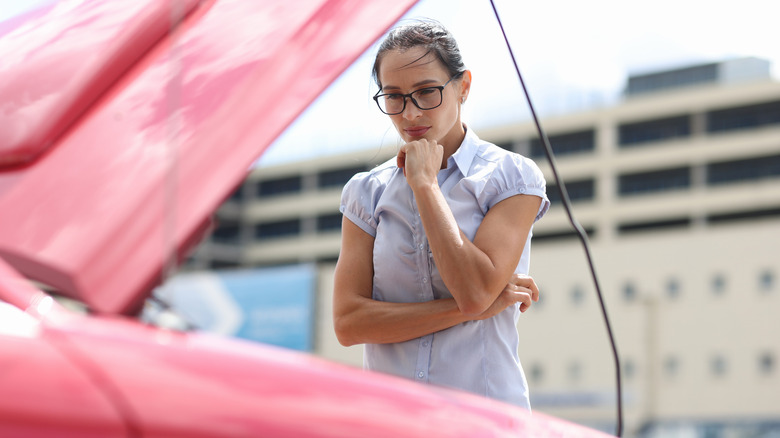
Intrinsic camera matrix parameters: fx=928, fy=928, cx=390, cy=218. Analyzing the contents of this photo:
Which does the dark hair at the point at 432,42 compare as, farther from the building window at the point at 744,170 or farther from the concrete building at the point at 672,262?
the building window at the point at 744,170

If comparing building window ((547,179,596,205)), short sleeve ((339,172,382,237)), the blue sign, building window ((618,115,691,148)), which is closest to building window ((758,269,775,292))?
building window ((618,115,691,148))

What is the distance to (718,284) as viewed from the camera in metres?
46.7

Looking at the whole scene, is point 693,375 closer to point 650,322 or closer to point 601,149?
point 650,322

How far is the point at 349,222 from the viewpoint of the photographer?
1.43 meters

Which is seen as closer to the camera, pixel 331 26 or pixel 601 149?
pixel 331 26

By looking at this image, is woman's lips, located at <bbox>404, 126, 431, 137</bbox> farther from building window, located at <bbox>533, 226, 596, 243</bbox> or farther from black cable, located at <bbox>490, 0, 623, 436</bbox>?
building window, located at <bbox>533, 226, 596, 243</bbox>

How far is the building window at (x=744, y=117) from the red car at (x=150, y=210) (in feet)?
167

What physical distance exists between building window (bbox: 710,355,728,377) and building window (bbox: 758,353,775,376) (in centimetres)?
166

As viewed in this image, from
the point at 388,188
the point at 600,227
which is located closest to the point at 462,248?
the point at 388,188

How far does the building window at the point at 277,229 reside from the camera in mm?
914

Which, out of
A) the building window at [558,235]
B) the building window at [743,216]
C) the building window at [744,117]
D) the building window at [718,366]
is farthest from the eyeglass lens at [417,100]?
the building window at [558,235]

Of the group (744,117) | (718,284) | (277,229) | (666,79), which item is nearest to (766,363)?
(718,284)

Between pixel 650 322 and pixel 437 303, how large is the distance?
1915 inches

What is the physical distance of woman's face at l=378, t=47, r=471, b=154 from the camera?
129 centimetres
